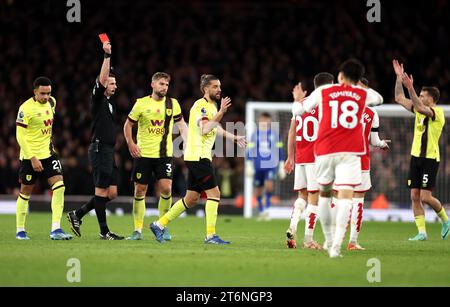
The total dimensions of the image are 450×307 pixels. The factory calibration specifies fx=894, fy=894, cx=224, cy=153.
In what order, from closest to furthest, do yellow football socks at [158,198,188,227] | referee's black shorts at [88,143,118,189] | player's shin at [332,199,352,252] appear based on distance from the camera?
player's shin at [332,199,352,252], yellow football socks at [158,198,188,227], referee's black shorts at [88,143,118,189]

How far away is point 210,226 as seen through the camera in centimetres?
1275

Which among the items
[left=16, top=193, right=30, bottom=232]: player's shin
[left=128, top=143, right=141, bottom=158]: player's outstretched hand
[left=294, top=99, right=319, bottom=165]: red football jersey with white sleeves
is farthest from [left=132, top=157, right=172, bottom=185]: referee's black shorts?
[left=294, top=99, right=319, bottom=165]: red football jersey with white sleeves

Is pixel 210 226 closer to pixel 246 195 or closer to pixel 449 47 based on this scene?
pixel 246 195

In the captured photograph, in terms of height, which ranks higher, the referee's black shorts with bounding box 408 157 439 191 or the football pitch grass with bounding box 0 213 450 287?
the referee's black shorts with bounding box 408 157 439 191

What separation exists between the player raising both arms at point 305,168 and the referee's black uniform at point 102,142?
2.87 metres

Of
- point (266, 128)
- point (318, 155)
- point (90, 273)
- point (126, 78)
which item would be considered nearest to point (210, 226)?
point (318, 155)

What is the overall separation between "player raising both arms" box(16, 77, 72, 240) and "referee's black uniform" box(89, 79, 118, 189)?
0.57 meters

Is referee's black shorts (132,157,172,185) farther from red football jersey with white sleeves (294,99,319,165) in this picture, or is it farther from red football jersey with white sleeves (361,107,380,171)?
red football jersey with white sleeves (361,107,380,171)

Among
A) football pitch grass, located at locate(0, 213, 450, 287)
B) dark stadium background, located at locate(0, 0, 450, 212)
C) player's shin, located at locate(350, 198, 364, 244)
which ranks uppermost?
dark stadium background, located at locate(0, 0, 450, 212)

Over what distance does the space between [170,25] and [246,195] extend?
10.7 metres

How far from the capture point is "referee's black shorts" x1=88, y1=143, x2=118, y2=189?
44.2 feet

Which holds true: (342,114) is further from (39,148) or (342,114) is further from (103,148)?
(39,148)

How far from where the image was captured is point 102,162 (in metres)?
13.5

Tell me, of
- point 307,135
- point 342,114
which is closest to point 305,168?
point 307,135
